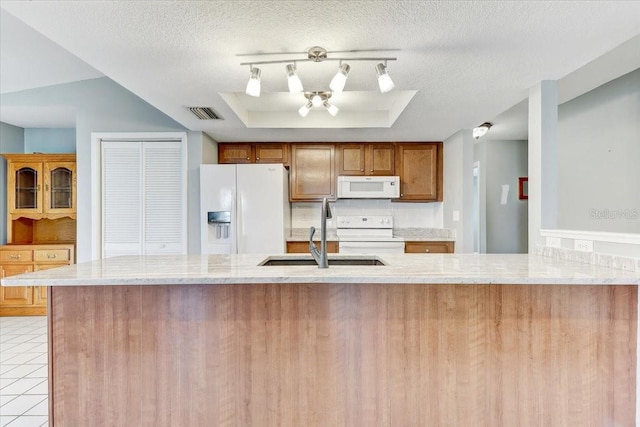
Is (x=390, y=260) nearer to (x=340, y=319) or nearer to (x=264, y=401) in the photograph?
(x=340, y=319)

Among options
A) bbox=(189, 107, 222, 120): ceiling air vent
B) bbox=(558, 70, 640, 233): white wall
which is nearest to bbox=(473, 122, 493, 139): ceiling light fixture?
bbox=(558, 70, 640, 233): white wall

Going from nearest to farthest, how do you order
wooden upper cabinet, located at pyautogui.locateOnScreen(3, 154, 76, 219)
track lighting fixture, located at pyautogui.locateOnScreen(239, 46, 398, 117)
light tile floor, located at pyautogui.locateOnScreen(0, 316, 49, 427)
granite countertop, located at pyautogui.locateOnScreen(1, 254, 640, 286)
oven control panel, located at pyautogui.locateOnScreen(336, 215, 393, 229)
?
granite countertop, located at pyautogui.locateOnScreen(1, 254, 640, 286)
track lighting fixture, located at pyautogui.locateOnScreen(239, 46, 398, 117)
light tile floor, located at pyautogui.locateOnScreen(0, 316, 49, 427)
wooden upper cabinet, located at pyautogui.locateOnScreen(3, 154, 76, 219)
oven control panel, located at pyautogui.locateOnScreen(336, 215, 393, 229)

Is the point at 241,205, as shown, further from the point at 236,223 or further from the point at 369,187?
the point at 369,187

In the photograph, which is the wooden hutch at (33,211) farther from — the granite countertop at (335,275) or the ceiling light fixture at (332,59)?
the ceiling light fixture at (332,59)

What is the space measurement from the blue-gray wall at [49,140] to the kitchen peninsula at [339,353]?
3.73m

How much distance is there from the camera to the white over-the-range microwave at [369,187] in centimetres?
419

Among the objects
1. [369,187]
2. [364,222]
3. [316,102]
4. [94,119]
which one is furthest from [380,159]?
[94,119]

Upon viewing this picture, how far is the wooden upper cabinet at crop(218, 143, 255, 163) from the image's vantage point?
428cm

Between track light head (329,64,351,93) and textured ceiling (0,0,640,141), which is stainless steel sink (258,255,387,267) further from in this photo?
textured ceiling (0,0,640,141)

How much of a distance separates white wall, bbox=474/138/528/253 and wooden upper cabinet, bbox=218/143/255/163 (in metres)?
3.42

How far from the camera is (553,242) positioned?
2223 mm

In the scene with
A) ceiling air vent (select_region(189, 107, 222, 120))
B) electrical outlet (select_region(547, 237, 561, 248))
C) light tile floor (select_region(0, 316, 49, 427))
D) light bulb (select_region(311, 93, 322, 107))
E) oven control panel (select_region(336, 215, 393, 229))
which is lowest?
light tile floor (select_region(0, 316, 49, 427))

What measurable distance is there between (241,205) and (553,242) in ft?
8.81

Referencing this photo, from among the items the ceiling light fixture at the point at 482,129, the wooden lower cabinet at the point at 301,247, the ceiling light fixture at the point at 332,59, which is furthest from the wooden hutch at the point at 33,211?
the ceiling light fixture at the point at 482,129
